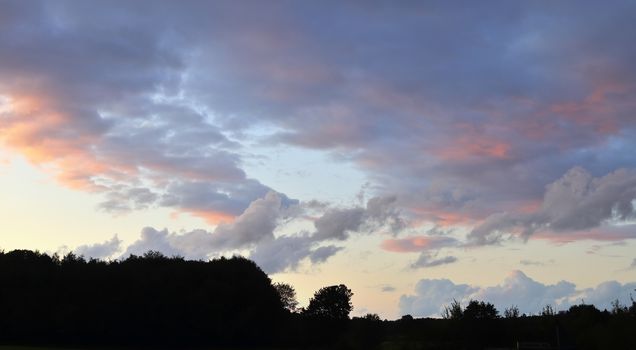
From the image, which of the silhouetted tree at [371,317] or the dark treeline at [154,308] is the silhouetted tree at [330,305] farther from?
the silhouetted tree at [371,317]

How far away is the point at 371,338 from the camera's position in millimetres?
94000

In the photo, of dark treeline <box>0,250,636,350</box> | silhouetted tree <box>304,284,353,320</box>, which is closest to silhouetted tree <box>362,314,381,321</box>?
dark treeline <box>0,250,636,350</box>

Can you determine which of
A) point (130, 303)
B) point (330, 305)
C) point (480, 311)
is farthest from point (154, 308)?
point (480, 311)

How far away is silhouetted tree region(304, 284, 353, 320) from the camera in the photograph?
143m

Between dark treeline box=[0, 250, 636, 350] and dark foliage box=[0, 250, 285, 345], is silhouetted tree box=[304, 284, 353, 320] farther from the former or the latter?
dark foliage box=[0, 250, 285, 345]

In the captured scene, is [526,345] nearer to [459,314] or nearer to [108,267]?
[459,314]

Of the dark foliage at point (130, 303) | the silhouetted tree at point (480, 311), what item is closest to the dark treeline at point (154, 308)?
the dark foliage at point (130, 303)

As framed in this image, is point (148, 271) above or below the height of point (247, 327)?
above

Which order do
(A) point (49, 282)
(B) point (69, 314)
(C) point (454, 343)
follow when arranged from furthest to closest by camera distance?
(A) point (49, 282) → (B) point (69, 314) → (C) point (454, 343)

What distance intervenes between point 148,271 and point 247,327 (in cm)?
2251

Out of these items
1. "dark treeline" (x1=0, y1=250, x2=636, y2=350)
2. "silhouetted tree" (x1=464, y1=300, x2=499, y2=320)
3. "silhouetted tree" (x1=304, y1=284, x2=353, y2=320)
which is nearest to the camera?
"silhouetted tree" (x1=464, y1=300, x2=499, y2=320)

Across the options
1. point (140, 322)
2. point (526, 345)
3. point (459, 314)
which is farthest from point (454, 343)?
point (140, 322)

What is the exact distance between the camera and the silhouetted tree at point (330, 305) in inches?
5645

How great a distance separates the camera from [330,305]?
472 feet
